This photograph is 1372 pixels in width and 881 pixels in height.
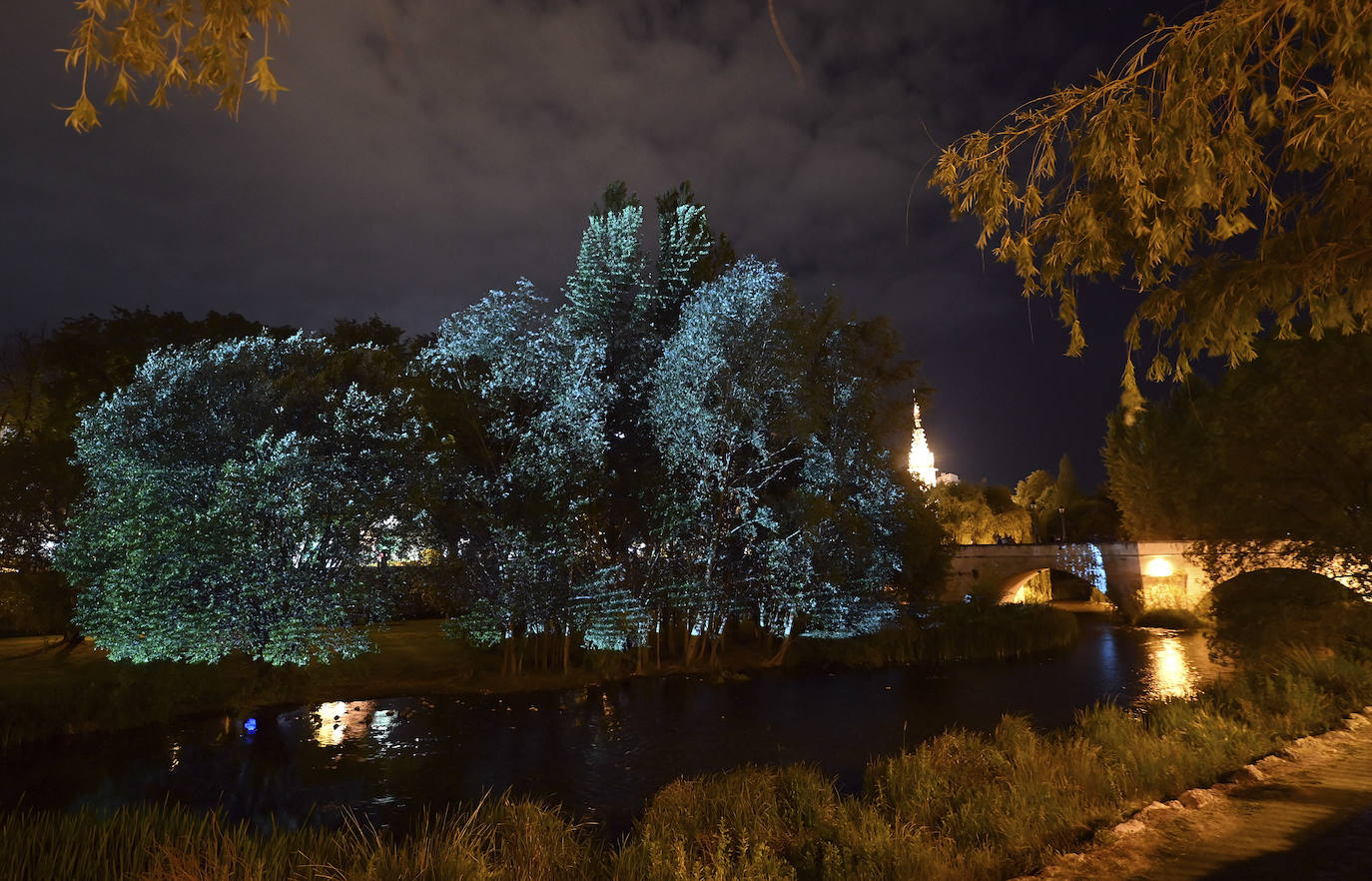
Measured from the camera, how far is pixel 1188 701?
1517cm

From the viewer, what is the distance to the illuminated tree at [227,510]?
20859 mm

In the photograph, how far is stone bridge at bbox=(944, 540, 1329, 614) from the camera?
50000 millimetres

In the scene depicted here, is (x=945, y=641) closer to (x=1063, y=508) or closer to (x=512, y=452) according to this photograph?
(x=512, y=452)

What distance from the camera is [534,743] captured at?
21.1 metres

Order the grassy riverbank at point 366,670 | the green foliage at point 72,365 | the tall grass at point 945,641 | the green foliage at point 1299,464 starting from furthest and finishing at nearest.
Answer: the tall grass at point 945,641 → the green foliage at point 72,365 → the green foliage at point 1299,464 → the grassy riverbank at point 366,670

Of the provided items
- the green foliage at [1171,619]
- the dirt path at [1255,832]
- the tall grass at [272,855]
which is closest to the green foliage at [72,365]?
the tall grass at [272,855]

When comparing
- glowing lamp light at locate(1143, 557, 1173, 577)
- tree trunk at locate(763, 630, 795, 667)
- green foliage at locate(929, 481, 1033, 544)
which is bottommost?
tree trunk at locate(763, 630, 795, 667)

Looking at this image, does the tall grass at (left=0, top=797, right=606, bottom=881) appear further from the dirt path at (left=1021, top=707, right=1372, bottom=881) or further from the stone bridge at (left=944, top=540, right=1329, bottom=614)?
the stone bridge at (left=944, top=540, right=1329, bottom=614)

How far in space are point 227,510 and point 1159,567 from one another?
51070mm

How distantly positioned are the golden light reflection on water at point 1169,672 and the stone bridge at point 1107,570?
8.40 m

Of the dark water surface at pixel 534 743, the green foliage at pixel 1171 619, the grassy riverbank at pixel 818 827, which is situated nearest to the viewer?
the grassy riverbank at pixel 818 827

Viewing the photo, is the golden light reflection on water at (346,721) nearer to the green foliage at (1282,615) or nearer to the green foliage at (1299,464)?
the green foliage at (1299,464)

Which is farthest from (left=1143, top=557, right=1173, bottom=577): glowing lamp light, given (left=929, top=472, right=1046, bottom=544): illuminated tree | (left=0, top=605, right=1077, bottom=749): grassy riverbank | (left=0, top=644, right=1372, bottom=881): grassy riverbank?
(left=0, top=644, right=1372, bottom=881): grassy riverbank

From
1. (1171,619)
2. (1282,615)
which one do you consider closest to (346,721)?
(1282,615)
